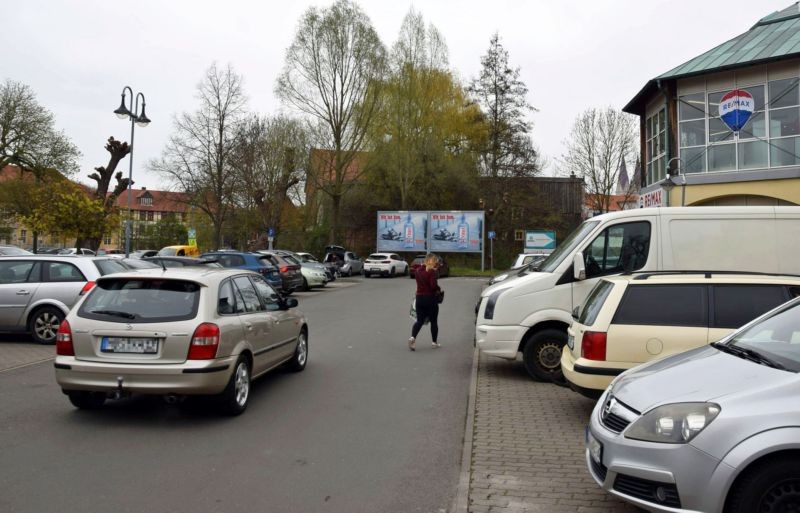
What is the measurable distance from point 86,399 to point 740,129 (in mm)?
20596

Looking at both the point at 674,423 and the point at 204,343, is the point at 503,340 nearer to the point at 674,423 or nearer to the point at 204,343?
the point at 204,343

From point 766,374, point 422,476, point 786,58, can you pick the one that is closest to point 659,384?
point 766,374

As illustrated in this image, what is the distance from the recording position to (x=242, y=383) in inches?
267

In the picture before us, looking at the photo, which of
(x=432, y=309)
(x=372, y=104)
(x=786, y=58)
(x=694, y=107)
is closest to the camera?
(x=432, y=309)

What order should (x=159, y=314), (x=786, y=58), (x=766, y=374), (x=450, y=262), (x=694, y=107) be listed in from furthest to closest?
(x=450, y=262)
(x=694, y=107)
(x=786, y=58)
(x=159, y=314)
(x=766, y=374)

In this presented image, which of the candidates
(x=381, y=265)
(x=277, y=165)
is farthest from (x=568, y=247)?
(x=277, y=165)

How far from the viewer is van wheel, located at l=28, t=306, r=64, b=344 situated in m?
11.4

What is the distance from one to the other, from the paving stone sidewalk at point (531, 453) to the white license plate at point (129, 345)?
3.16 meters

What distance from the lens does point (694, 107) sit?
22484 mm

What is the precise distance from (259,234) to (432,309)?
41.3 metres

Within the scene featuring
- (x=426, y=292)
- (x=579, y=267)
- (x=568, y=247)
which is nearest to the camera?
(x=579, y=267)

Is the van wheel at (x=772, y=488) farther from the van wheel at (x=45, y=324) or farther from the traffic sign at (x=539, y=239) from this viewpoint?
the traffic sign at (x=539, y=239)

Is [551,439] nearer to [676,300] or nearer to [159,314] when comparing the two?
[676,300]

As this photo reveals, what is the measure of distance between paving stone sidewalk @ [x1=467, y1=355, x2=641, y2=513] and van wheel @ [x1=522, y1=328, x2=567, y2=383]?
0.56 feet
